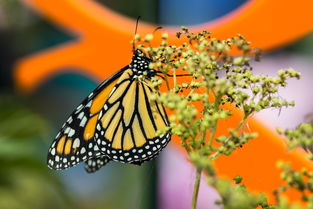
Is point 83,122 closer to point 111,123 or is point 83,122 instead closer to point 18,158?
point 111,123

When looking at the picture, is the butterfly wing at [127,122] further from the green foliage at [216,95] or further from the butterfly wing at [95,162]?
the green foliage at [216,95]

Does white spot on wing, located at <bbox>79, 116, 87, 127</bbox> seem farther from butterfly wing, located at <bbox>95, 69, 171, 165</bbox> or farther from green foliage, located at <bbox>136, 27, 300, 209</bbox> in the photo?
green foliage, located at <bbox>136, 27, 300, 209</bbox>

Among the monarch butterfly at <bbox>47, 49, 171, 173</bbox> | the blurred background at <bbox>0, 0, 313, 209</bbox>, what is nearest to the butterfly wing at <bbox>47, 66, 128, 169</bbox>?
the monarch butterfly at <bbox>47, 49, 171, 173</bbox>

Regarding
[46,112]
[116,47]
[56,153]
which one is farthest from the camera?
[46,112]

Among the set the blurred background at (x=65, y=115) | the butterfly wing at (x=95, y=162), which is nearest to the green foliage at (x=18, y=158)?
the blurred background at (x=65, y=115)

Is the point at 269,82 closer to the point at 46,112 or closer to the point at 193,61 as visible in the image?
the point at 193,61

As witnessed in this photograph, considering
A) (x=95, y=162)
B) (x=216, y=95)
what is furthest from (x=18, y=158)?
(x=216, y=95)

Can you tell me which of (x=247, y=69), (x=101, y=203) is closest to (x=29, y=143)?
(x=101, y=203)
